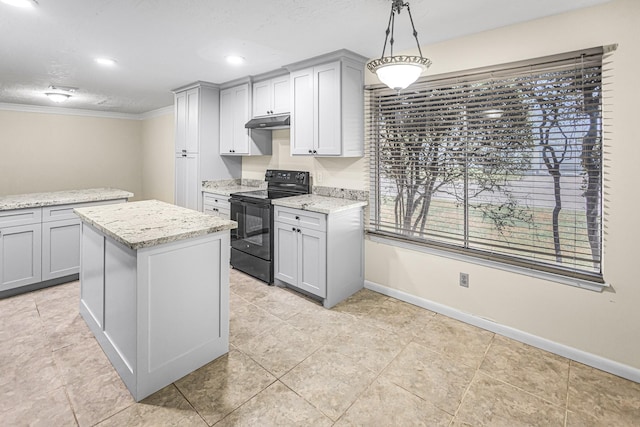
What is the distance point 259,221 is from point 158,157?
13.4 feet

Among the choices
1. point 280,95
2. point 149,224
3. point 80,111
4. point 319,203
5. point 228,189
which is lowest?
point 149,224

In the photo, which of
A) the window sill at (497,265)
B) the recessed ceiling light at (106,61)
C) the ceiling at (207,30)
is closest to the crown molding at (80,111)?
the ceiling at (207,30)

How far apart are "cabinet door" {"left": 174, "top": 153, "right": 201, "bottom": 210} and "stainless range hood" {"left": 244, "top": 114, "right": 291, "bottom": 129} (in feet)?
3.27

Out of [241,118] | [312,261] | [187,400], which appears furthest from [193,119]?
[187,400]

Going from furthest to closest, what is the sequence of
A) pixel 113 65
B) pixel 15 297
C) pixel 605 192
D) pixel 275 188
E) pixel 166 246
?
pixel 275 188, pixel 113 65, pixel 15 297, pixel 605 192, pixel 166 246

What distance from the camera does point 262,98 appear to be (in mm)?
3994

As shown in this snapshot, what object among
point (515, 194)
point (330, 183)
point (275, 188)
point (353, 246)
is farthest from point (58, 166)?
point (515, 194)

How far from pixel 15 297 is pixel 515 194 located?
4615mm

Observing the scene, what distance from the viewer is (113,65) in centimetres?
349

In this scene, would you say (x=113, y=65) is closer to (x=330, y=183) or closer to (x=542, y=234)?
(x=330, y=183)

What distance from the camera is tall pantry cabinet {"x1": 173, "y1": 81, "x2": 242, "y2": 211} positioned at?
4.42 m

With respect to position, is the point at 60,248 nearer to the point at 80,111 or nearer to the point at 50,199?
the point at 50,199

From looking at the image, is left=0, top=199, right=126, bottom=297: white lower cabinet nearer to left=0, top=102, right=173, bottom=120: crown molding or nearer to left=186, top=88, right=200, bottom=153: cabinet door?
left=186, top=88, right=200, bottom=153: cabinet door

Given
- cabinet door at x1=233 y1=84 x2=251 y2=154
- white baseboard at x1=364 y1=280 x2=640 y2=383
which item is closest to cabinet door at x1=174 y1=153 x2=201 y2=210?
cabinet door at x1=233 y1=84 x2=251 y2=154
